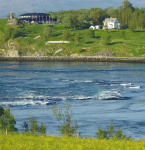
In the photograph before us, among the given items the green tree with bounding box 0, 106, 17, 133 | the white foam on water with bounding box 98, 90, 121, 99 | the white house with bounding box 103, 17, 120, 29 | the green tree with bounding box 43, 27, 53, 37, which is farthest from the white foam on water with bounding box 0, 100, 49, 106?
the white house with bounding box 103, 17, 120, 29

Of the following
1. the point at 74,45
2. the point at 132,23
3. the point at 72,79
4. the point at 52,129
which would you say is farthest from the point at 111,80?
the point at 132,23

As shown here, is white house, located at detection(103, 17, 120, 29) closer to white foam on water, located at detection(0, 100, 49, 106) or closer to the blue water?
the blue water

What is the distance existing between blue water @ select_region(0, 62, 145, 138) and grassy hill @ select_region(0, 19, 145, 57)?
208ft

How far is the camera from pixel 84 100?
49.8 metres

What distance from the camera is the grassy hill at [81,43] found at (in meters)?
141

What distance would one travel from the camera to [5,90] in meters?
58.4

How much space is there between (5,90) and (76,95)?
13.2m

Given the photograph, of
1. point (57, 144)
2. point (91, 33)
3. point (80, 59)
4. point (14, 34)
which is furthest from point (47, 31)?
point (57, 144)

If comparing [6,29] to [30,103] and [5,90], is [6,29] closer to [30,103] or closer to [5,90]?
[5,90]

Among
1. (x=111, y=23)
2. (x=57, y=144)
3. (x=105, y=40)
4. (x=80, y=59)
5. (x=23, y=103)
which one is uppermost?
(x=111, y=23)

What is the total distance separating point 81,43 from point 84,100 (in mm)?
103097

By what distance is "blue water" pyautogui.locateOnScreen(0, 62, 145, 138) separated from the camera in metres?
35.7

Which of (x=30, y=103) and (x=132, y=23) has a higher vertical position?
(x=132, y=23)

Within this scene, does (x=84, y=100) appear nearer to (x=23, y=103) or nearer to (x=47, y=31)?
(x=23, y=103)
